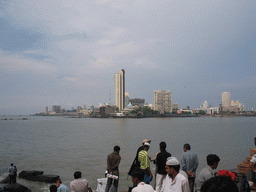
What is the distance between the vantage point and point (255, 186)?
6863mm

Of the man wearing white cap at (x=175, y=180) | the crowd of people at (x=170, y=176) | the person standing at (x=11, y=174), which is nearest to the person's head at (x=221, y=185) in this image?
the crowd of people at (x=170, y=176)

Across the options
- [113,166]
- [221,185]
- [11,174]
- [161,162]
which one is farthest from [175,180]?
[11,174]

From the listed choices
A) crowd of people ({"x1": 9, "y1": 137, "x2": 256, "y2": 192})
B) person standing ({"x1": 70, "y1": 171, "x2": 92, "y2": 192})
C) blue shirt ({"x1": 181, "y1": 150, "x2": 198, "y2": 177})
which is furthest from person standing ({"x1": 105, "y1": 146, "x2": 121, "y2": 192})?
blue shirt ({"x1": 181, "y1": 150, "x2": 198, "y2": 177})

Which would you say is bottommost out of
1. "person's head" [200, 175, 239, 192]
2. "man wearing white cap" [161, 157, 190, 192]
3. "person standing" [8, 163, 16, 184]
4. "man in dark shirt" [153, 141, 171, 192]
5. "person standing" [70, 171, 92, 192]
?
"person standing" [8, 163, 16, 184]

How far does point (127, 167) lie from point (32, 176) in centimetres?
754

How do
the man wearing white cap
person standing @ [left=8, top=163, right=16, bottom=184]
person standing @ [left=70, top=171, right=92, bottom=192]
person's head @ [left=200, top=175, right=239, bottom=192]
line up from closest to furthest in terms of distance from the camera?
person's head @ [left=200, top=175, right=239, bottom=192]
the man wearing white cap
person standing @ [left=70, top=171, right=92, bottom=192]
person standing @ [left=8, top=163, right=16, bottom=184]

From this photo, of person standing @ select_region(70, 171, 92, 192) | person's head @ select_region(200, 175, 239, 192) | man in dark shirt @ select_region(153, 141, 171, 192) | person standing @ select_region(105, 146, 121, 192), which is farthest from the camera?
person standing @ select_region(105, 146, 121, 192)

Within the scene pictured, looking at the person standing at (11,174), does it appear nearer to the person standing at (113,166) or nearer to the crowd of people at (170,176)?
the crowd of people at (170,176)

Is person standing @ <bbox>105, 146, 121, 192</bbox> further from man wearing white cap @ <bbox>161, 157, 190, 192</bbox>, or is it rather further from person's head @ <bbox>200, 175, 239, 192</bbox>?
person's head @ <bbox>200, 175, 239, 192</bbox>

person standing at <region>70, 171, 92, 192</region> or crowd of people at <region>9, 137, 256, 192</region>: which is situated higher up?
crowd of people at <region>9, 137, 256, 192</region>

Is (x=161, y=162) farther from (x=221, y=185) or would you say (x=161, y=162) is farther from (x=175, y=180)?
(x=221, y=185)

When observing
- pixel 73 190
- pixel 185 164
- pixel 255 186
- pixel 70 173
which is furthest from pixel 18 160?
pixel 255 186

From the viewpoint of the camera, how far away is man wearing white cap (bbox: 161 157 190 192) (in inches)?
167

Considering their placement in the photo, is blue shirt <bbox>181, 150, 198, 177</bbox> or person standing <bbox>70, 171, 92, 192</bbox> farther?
blue shirt <bbox>181, 150, 198, 177</bbox>
